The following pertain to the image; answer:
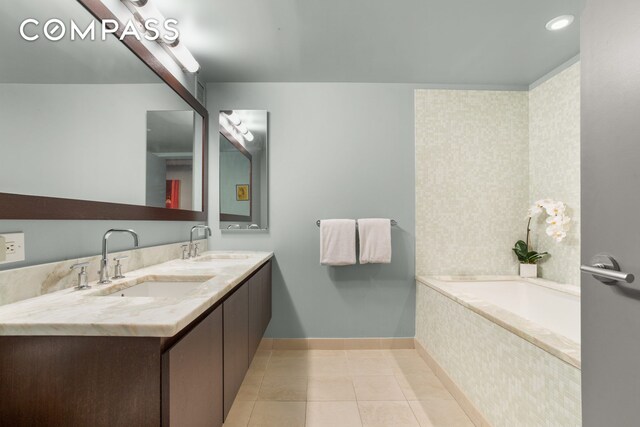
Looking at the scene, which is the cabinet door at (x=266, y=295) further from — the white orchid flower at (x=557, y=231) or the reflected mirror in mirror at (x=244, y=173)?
the white orchid flower at (x=557, y=231)

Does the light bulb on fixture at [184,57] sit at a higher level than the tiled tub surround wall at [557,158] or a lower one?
higher

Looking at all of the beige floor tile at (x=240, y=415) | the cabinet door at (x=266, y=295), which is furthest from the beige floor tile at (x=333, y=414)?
the cabinet door at (x=266, y=295)

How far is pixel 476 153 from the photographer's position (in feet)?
8.39

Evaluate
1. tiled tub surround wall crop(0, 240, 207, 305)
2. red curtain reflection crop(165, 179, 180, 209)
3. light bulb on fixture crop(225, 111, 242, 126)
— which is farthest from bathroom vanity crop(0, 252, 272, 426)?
light bulb on fixture crop(225, 111, 242, 126)

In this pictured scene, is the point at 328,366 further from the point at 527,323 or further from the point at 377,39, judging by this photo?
the point at 377,39

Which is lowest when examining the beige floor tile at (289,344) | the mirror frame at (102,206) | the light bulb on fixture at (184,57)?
the beige floor tile at (289,344)

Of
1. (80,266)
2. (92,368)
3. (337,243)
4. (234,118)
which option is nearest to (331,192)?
(337,243)

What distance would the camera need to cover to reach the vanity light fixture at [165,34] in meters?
1.52

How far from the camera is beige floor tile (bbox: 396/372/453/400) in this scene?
187 centimetres

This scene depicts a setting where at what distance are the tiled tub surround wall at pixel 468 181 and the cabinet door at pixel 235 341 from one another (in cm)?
156

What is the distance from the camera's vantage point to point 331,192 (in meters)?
2.53

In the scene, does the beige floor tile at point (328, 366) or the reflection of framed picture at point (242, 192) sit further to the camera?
the reflection of framed picture at point (242, 192)

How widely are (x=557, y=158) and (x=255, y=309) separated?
240 centimetres

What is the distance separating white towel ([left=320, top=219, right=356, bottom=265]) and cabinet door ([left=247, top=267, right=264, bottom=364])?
56 cm
